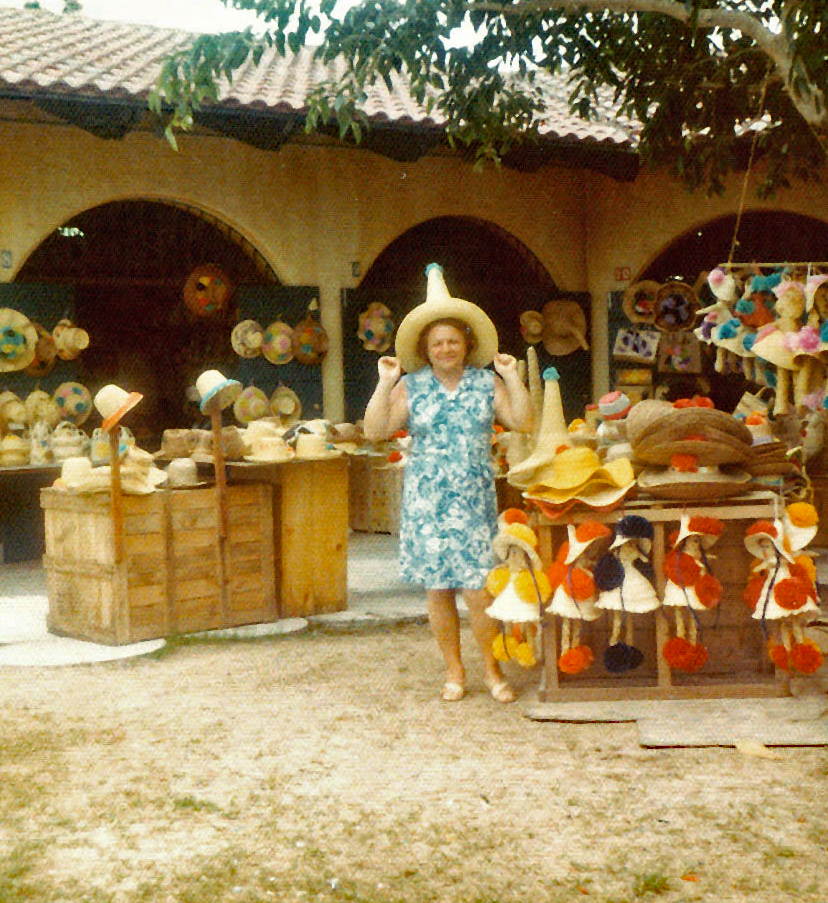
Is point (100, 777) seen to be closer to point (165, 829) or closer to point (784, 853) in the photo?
point (165, 829)

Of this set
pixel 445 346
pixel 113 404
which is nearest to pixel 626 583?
pixel 445 346

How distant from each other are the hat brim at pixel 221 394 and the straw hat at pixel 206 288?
438cm

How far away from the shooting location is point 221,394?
5.93 m

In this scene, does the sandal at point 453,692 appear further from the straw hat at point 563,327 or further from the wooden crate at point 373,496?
the straw hat at point 563,327

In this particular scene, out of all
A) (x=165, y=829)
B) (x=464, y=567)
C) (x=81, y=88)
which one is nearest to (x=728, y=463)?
(x=464, y=567)

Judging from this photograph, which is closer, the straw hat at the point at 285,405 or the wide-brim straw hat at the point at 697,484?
the wide-brim straw hat at the point at 697,484

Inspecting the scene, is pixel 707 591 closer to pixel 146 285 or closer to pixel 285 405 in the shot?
pixel 285 405

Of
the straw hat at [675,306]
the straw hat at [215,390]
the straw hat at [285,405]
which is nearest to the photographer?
the straw hat at [215,390]

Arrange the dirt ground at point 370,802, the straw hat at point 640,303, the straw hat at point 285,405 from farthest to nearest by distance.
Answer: the straw hat at point 640,303
the straw hat at point 285,405
the dirt ground at point 370,802

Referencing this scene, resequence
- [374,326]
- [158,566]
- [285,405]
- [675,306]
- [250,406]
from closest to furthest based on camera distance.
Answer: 1. [158,566]
2. [250,406]
3. [285,405]
4. [374,326]
5. [675,306]

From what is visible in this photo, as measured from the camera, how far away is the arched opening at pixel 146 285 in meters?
11.2

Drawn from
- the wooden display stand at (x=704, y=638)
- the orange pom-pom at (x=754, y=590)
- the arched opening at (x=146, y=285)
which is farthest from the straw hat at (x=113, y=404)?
the arched opening at (x=146, y=285)

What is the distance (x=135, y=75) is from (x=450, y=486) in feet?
18.5

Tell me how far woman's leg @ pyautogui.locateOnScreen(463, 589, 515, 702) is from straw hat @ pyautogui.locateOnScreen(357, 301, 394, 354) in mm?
5953
